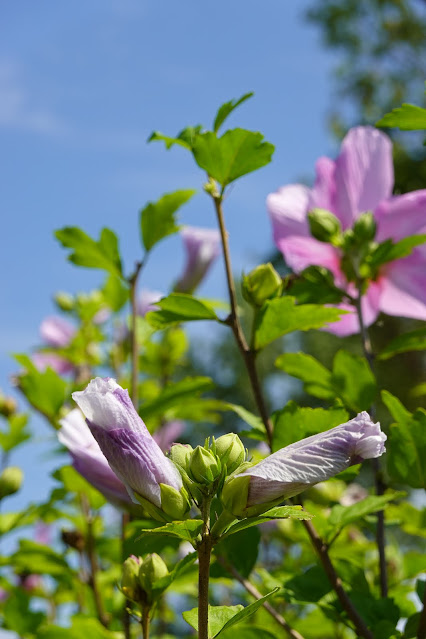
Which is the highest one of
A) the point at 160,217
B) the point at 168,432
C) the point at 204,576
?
the point at 160,217

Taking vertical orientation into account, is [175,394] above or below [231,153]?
below

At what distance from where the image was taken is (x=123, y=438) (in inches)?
16.5

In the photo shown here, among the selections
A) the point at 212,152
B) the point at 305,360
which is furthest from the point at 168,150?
the point at 305,360

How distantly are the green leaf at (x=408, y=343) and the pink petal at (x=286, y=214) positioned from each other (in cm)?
16

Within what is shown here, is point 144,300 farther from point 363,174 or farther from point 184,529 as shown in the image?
point 184,529

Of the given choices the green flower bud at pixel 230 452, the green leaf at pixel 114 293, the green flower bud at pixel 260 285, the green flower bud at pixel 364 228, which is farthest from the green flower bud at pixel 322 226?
the green leaf at pixel 114 293

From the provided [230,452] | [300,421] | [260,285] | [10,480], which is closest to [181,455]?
[230,452]

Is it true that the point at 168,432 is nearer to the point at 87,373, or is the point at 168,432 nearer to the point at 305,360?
the point at 87,373

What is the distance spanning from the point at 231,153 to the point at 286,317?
5.7 inches

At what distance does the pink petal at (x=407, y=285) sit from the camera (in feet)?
2.70

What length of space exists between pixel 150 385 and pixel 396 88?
11.4 metres

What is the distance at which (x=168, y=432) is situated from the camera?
1379mm

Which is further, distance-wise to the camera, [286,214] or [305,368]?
[286,214]

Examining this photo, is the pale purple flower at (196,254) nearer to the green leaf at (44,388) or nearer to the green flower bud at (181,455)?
the green leaf at (44,388)
